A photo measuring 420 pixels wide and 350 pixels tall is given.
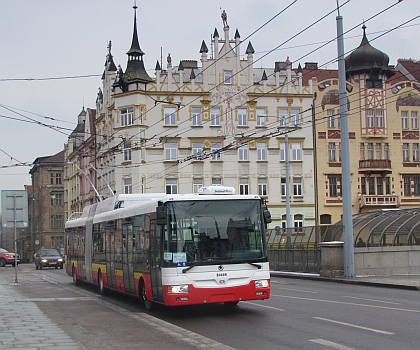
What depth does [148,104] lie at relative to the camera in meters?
61.8

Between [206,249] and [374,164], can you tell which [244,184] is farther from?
[206,249]

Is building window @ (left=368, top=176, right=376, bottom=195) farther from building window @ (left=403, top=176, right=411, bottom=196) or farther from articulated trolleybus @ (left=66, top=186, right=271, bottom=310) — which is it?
articulated trolleybus @ (left=66, top=186, right=271, bottom=310)

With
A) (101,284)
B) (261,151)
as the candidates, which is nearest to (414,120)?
(261,151)

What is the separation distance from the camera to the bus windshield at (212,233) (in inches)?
572

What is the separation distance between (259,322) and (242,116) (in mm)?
50134

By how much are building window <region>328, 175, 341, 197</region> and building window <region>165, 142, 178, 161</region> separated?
13539mm

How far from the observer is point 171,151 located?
202 ft

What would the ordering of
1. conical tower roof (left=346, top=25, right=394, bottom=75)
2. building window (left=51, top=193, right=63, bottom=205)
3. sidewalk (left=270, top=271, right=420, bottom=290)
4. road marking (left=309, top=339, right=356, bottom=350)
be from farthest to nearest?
building window (left=51, top=193, right=63, bottom=205)
conical tower roof (left=346, top=25, right=394, bottom=75)
sidewalk (left=270, top=271, right=420, bottom=290)
road marking (left=309, top=339, right=356, bottom=350)

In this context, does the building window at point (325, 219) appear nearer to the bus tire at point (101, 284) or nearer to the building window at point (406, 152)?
the building window at point (406, 152)

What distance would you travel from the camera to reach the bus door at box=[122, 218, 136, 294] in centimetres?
1783

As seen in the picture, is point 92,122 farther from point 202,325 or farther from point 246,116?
point 202,325

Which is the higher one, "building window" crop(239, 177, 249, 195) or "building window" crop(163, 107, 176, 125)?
"building window" crop(163, 107, 176, 125)

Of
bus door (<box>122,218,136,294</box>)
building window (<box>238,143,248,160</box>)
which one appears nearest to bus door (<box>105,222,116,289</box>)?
bus door (<box>122,218,136,294</box>)

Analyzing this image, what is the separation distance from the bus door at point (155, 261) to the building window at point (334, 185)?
4780 centimetres
